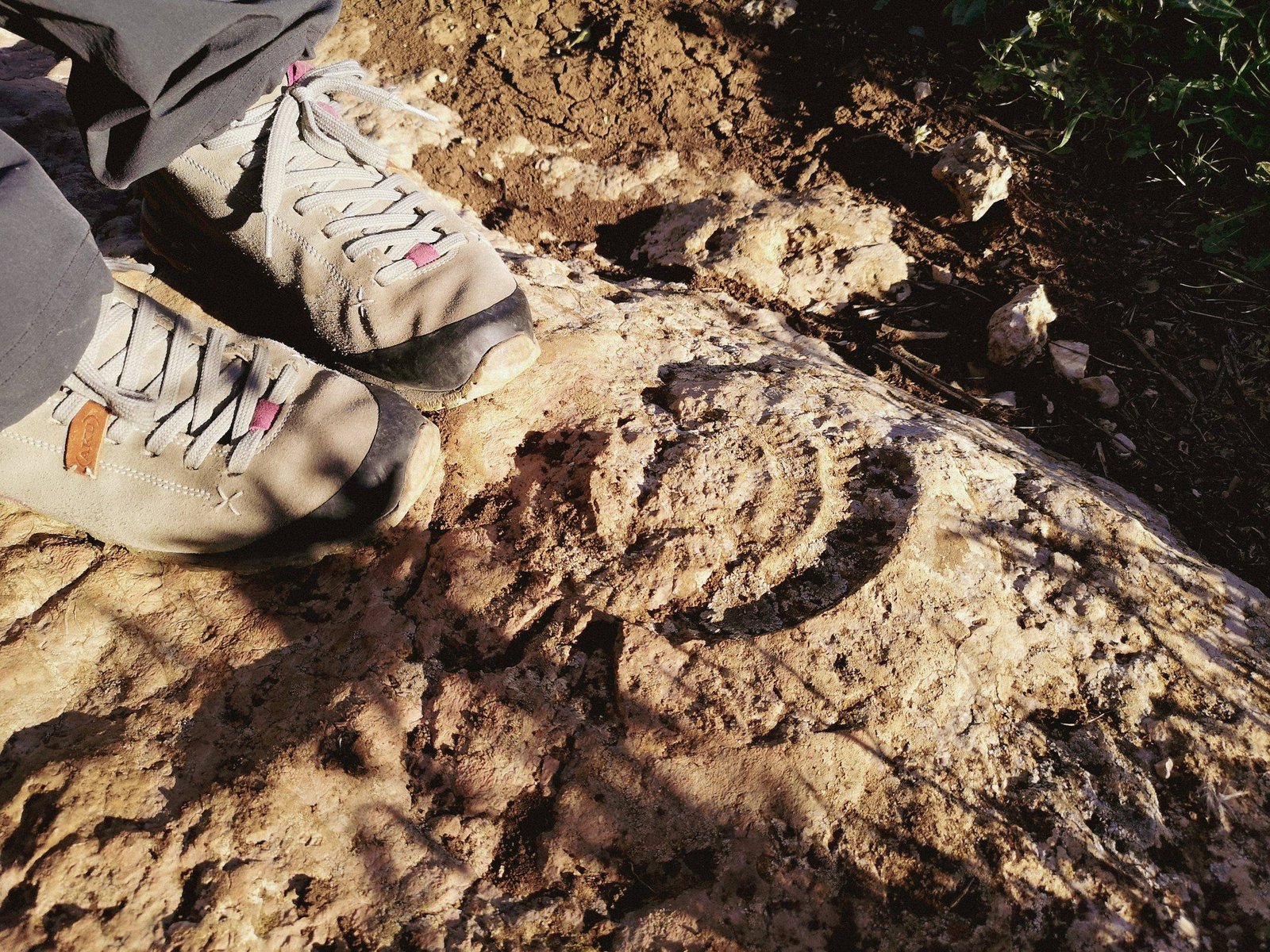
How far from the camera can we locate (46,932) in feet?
3.62

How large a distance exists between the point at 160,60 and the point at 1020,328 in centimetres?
213

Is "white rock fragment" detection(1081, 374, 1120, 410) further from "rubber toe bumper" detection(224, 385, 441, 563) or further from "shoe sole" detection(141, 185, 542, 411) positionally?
"rubber toe bumper" detection(224, 385, 441, 563)

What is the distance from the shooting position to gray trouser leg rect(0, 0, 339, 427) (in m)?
1.31

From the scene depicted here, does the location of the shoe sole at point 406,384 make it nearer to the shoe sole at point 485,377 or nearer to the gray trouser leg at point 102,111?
the shoe sole at point 485,377

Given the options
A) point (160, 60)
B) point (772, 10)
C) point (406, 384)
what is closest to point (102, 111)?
point (160, 60)

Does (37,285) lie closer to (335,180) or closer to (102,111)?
(102,111)

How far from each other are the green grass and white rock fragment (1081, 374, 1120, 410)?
0.62 meters

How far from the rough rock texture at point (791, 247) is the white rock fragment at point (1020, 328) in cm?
33

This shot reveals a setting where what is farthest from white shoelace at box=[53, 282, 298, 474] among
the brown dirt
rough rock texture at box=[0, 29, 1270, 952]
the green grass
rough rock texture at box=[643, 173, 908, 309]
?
the green grass

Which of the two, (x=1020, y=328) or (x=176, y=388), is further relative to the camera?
(x=1020, y=328)

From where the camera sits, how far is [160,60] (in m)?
1.44

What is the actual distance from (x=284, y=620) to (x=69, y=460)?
19.4 inches

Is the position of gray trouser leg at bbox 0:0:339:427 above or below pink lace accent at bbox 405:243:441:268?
above

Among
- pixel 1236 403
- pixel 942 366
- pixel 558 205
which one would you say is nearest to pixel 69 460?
pixel 558 205
